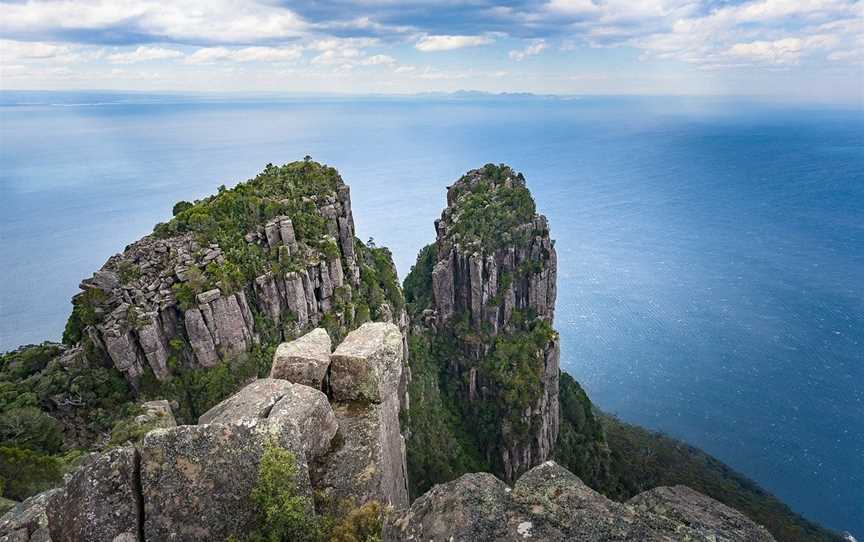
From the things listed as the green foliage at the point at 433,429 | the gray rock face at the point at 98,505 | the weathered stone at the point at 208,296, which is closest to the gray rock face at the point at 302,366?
the gray rock face at the point at 98,505

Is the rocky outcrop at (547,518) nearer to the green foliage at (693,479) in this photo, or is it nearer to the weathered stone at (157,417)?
the weathered stone at (157,417)

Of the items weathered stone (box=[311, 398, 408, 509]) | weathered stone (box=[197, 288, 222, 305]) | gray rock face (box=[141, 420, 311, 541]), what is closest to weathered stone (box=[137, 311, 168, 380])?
weathered stone (box=[197, 288, 222, 305])

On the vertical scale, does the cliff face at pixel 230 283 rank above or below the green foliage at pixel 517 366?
above

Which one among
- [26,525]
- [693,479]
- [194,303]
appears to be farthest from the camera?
[693,479]

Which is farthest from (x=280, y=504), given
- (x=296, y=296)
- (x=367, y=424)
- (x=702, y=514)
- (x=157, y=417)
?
(x=296, y=296)

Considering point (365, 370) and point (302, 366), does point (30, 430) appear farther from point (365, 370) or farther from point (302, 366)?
point (365, 370)
